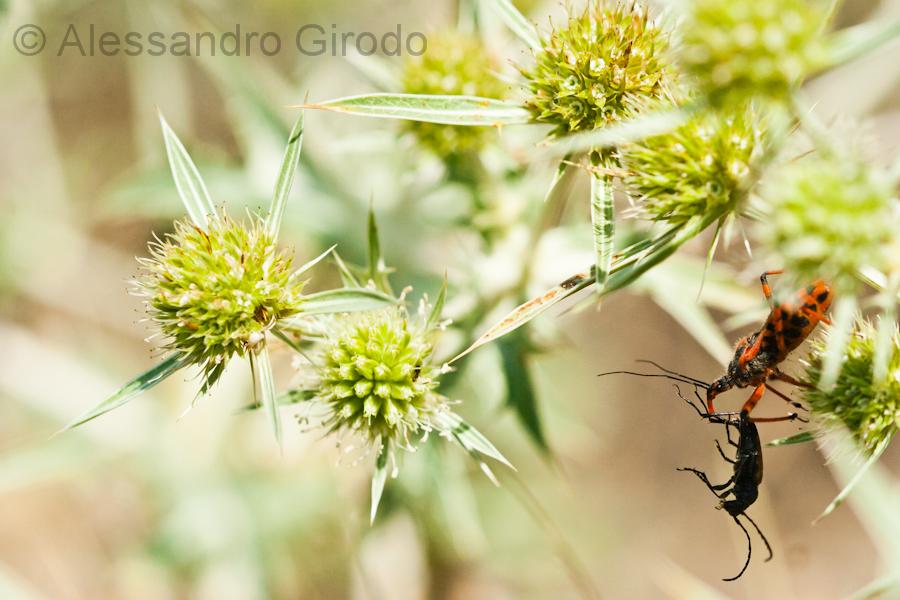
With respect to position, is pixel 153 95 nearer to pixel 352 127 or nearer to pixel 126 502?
pixel 352 127

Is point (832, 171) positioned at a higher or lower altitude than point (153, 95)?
lower

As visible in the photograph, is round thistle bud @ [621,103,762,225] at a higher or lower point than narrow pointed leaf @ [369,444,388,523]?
higher

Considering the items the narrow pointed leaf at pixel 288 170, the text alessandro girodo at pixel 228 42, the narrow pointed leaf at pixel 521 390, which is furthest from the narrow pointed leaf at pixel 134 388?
the text alessandro girodo at pixel 228 42

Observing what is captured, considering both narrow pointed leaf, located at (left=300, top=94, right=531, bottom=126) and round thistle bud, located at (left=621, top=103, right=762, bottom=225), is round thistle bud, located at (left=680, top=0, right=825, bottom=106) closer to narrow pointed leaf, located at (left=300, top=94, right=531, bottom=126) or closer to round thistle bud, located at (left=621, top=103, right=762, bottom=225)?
round thistle bud, located at (left=621, top=103, right=762, bottom=225)

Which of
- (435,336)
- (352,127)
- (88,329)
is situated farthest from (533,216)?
(88,329)

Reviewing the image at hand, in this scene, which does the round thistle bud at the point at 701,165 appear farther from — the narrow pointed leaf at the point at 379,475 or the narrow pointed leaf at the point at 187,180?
the narrow pointed leaf at the point at 187,180

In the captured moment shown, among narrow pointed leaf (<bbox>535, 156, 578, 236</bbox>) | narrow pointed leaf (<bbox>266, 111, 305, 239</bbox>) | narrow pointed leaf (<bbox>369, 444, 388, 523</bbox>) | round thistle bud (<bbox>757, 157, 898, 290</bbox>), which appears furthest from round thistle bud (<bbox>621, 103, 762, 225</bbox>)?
narrow pointed leaf (<bbox>369, 444, 388, 523</bbox>)
